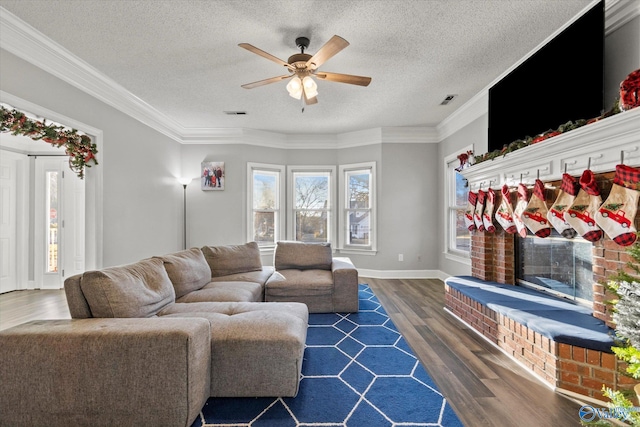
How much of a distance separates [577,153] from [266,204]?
4.66m

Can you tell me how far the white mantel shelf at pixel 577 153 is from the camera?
181 centimetres

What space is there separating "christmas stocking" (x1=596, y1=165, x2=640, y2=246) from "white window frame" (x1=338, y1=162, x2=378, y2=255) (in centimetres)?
368

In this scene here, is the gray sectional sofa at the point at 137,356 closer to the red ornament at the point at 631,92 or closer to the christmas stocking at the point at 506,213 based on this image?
the christmas stocking at the point at 506,213

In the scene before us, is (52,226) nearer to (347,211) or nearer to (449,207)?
(347,211)

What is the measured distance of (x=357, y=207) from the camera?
5754 mm

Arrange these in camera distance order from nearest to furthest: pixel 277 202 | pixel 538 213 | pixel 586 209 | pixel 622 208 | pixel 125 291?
pixel 622 208
pixel 125 291
pixel 586 209
pixel 538 213
pixel 277 202

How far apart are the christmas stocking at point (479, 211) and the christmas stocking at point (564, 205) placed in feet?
3.36

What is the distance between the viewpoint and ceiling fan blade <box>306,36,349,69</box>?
6.95 feet

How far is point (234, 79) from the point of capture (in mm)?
3461

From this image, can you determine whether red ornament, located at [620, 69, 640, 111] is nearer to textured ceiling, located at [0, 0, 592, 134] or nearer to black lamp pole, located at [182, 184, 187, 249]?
textured ceiling, located at [0, 0, 592, 134]

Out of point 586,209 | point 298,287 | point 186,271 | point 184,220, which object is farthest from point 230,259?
point 586,209


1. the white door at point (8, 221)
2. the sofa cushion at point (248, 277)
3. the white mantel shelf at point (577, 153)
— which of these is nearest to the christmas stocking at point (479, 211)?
the white mantel shelf at point (577, 153)

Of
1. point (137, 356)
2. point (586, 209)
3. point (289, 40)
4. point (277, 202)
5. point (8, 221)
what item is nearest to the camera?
point (137, 356)

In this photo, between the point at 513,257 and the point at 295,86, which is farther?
the point at 513,257
